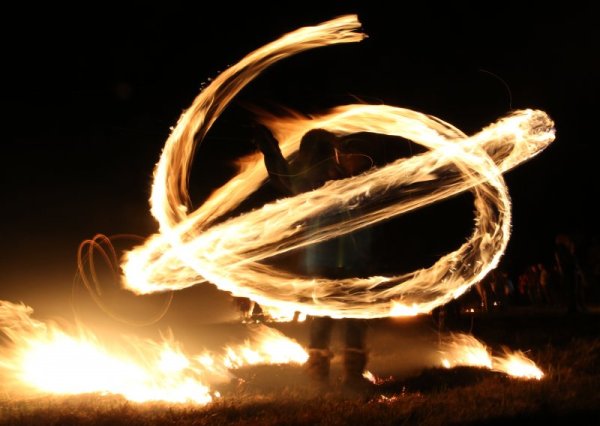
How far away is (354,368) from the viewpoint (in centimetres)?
710

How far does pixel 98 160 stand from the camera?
15969 mm

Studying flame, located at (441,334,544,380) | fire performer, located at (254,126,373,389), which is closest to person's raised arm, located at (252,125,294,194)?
fire performer, located at (254,126,373,389)

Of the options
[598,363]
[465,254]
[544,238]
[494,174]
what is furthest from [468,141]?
[544,238]

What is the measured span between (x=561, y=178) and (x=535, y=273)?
3.73m

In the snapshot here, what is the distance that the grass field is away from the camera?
5.14 metres

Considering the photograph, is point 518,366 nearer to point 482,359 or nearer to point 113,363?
point 482,359

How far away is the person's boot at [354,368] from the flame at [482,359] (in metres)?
1.40

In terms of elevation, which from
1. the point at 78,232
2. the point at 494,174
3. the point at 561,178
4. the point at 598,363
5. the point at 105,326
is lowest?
the point at 598,363

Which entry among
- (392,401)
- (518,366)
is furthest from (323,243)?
(518,366)

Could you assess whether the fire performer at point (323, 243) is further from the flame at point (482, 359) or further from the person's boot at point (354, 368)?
the flame at point (482, 359)

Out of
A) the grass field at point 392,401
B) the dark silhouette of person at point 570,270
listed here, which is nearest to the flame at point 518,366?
the grass field at point 392,401

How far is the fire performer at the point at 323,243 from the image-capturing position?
7164 mm

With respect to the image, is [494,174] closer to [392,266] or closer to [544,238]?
[392,266]

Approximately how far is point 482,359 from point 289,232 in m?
2.87
